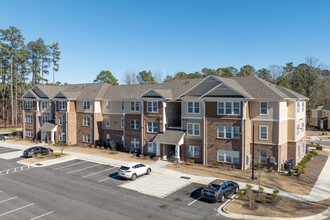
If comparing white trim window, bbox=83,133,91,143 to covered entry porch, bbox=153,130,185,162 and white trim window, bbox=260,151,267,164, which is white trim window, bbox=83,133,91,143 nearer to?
covered entry porch, bbox=153,130,185,162

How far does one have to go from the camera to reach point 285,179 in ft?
80.6

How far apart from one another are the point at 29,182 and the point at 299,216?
929 inches

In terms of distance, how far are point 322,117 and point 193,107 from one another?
5593cm

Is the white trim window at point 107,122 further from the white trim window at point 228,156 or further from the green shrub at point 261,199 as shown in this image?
the green shrub at point 261,199

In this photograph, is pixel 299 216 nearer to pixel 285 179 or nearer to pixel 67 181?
pixel 285 179

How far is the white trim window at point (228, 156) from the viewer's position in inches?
1120

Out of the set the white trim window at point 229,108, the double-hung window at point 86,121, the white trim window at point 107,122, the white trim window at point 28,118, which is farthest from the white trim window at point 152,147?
the white trim window at point 28,118

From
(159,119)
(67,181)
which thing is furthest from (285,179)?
(67,181)

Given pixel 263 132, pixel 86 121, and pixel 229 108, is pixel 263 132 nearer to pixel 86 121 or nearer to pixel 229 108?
pixel 229 108

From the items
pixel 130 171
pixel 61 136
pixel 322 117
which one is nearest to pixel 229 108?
pixel 130 171

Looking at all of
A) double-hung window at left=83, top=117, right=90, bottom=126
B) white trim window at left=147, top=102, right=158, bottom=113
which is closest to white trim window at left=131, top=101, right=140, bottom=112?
white trim window at left=147, top=102, right=158, bottom=113

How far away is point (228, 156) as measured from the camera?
28.9 m

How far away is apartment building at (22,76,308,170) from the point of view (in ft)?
92.4

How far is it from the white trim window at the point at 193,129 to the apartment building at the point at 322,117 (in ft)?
176
